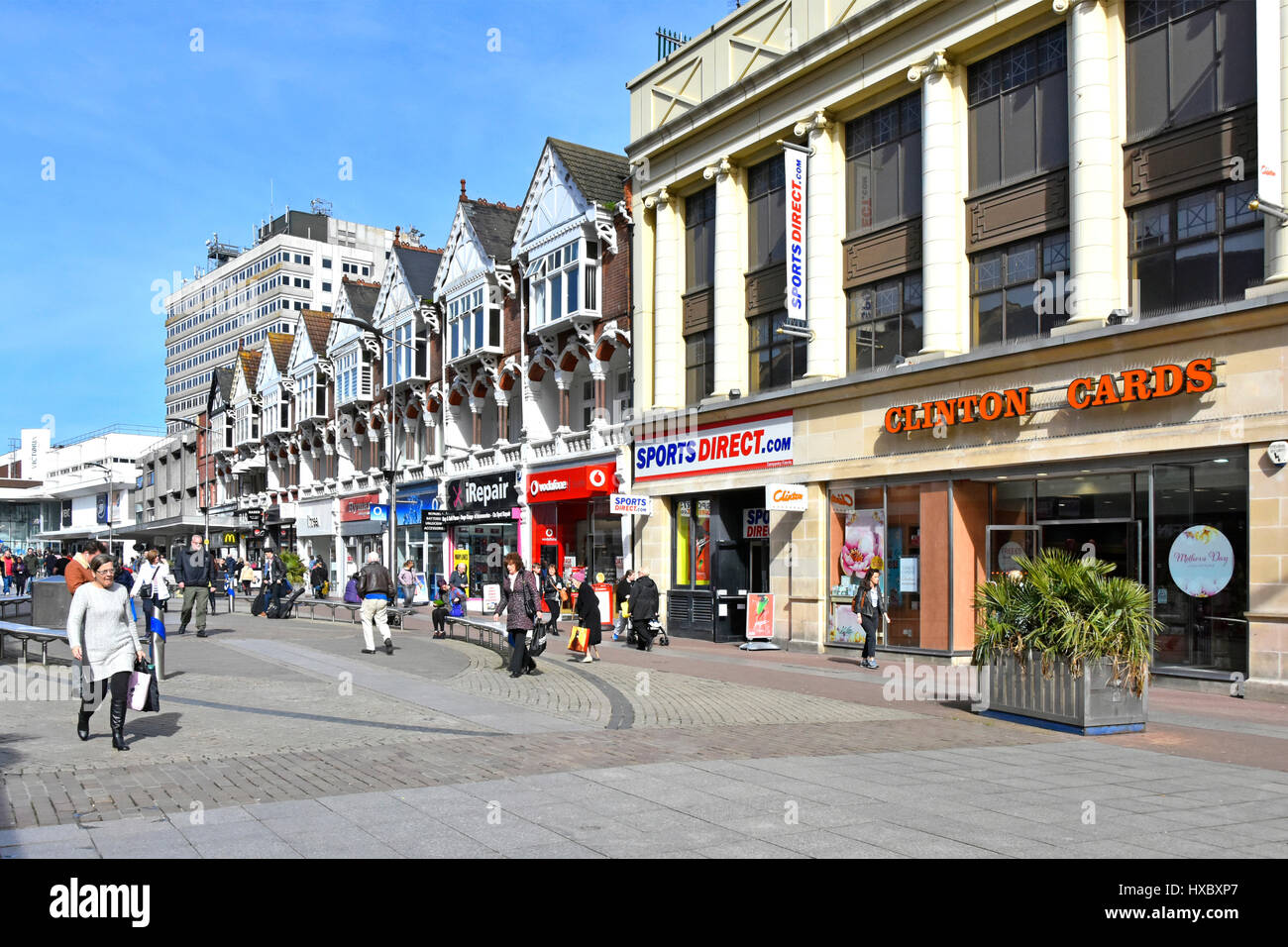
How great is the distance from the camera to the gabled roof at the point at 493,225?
38.2 meters

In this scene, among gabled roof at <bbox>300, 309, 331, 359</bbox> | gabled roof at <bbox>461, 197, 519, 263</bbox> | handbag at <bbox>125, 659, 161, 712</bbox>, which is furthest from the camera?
gabled roof at <bbox>300, 309, 331, 359</bbox>

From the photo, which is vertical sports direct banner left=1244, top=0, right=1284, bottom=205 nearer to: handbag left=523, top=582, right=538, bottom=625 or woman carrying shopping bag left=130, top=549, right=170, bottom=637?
handbag left=523, top=582, right=538, bottom=625

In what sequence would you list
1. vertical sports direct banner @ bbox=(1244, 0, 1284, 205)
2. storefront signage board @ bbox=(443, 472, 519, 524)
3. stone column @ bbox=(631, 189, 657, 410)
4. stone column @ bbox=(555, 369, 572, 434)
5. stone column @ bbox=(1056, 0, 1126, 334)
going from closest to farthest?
vertical sports direct banner @ bbox=(1244, 0, 1284, 205) < stone column @ bbox=(1056, 0, 1126, 334) < stone column @ bbox=(631, 189, 657, 410) < stone column @ bbox=(555, 369, 572, 434) < storefront signage board @ bbox=(443, 472, 519, 524)

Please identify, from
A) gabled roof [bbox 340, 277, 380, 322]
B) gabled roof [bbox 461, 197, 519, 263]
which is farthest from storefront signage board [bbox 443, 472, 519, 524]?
gabled roof [bbox 340, 277, 380, 322]

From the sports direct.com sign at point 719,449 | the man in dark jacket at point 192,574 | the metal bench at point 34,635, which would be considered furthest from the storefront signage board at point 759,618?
the metal bench at point 34,635

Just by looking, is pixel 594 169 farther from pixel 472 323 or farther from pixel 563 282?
→ pixel 472 323

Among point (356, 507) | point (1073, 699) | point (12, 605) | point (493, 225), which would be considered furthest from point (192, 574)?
point (356, 507)

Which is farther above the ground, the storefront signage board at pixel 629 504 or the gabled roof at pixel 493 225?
the gabled roof at pixel 493 225

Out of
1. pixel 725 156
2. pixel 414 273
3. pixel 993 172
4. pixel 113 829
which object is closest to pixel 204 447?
pixel 414 273

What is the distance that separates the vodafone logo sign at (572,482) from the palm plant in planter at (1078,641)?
1863 cm

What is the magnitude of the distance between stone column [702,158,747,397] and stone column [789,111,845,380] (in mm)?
2878

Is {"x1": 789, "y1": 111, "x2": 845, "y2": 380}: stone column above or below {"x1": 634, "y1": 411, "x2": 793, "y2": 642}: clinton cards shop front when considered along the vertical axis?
above

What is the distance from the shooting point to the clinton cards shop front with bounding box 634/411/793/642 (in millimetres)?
24875

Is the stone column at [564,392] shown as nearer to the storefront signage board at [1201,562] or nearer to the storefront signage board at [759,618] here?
the storefront signage board at [759,618]
